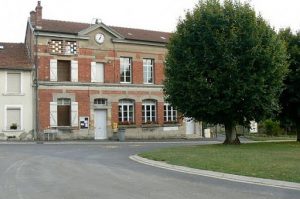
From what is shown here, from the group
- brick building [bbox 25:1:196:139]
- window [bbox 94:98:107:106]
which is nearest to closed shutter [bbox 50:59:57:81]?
brick building [bbox 25:1:196:139]

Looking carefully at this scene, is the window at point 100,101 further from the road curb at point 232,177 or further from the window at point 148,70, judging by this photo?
the road curb at point 232,177

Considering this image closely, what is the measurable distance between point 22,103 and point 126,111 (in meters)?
8.60

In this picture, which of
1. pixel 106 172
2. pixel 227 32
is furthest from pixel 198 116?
pixel 106 172

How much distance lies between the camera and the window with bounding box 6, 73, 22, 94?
1367 inches

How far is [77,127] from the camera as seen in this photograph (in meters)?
36.5

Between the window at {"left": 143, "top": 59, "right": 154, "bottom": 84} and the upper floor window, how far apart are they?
6.55 metres

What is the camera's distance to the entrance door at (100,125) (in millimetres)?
37750

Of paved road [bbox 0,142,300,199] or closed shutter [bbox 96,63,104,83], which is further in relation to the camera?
closed shutter [bbox 96,63,104,83]

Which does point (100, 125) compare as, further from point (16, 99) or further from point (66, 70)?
point (16, 99)

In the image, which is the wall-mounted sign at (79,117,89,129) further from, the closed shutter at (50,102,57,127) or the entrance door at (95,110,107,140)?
the closed shutter at (50,102,57,127)

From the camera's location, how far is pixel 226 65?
82.2ft

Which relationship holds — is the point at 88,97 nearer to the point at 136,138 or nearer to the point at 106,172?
the point at 136,138

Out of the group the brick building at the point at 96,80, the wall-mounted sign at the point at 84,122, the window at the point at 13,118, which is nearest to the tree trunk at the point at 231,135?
the brick building at the point at 96,80

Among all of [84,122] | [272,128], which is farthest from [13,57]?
[272,128]
